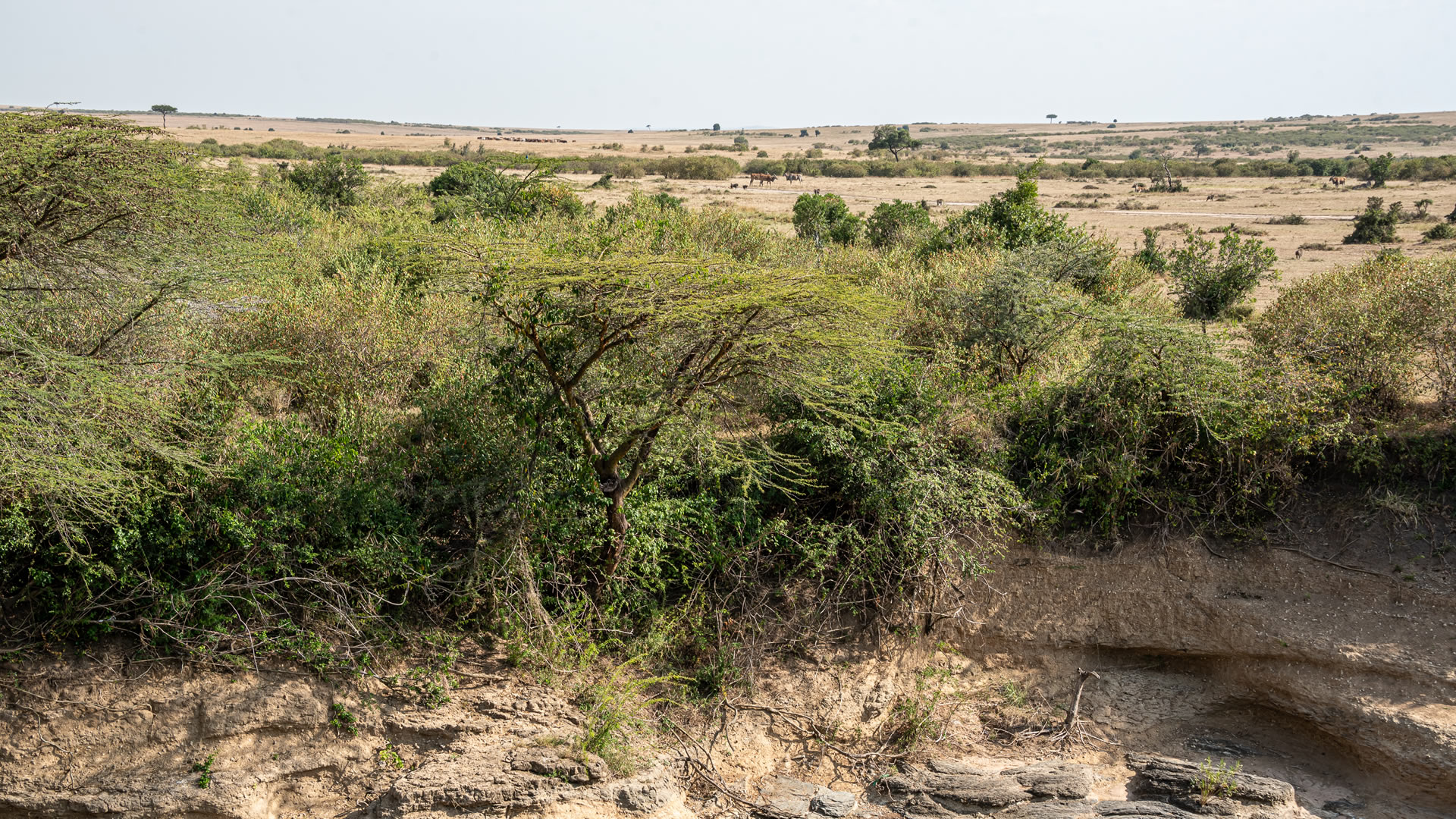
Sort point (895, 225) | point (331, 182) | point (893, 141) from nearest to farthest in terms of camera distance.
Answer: point (895, 225), point (331, 182), point (893, 141)

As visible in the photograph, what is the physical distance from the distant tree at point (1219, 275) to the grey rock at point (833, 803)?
944 cm

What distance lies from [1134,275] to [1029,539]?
25.9 feet

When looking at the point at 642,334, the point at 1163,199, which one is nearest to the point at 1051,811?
the point at 642,334

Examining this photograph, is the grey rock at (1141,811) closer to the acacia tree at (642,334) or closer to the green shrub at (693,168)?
the acacia tree at (642,334)

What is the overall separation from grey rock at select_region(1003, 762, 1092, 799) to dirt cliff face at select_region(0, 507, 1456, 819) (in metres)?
0.02

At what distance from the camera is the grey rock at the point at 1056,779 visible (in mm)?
6746

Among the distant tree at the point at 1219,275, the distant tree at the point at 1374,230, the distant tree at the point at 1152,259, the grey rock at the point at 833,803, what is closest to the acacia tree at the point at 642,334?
the grey rock at the point at 833,803

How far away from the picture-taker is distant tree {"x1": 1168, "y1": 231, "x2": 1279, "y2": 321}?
12.1m

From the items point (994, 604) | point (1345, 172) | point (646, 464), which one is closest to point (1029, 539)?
point (994, 604)

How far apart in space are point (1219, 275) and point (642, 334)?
985cm

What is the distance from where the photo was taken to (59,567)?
19.1 ft

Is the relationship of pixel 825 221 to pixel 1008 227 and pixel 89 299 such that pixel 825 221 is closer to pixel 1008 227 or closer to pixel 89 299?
pixel 1008 227

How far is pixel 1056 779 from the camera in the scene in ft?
22.5

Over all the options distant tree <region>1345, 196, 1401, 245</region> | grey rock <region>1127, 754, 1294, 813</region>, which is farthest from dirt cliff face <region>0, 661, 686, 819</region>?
distant tree <region>1345, 196, 1401, 245</region>
